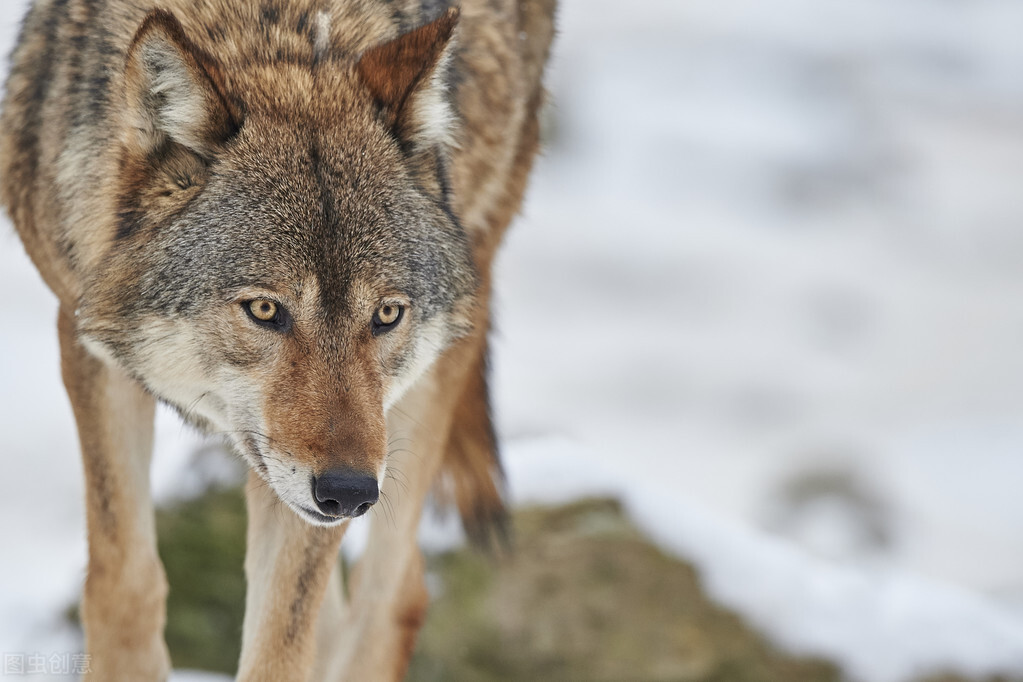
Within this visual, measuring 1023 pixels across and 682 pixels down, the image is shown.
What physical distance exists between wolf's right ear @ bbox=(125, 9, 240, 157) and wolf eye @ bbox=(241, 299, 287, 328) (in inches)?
16.3

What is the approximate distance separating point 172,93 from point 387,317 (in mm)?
763

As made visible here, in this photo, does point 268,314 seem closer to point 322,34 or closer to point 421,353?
point 421,353

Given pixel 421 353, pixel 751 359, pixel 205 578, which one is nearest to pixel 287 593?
pixel 421 353

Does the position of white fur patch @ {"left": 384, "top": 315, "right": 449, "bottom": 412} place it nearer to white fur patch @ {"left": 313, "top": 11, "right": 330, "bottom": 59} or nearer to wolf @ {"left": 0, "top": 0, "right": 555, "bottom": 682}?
wolf @ {"left": 0, "top": 0, "right": 555, "bottom": 682}

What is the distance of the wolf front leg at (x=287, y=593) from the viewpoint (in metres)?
3.51

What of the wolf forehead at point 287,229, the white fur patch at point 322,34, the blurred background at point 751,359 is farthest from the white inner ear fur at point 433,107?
the blurred background at point 751,359

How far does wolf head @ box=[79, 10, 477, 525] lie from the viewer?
2.89m

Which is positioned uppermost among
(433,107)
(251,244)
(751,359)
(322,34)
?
(322,34)

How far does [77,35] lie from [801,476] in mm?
12058

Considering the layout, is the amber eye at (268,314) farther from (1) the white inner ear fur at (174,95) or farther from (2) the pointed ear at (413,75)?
(2) the pointed ear at (413,75)

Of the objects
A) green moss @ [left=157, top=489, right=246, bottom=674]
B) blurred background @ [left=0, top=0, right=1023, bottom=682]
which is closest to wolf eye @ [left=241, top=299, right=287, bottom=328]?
Result: blurred background @ [left=0, top=0, right=1023, bottom=682]

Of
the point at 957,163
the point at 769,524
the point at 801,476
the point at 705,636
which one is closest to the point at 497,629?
the point at 705,636

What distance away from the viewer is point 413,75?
10.5 ft

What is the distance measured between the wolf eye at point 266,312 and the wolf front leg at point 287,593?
0.67 metres
